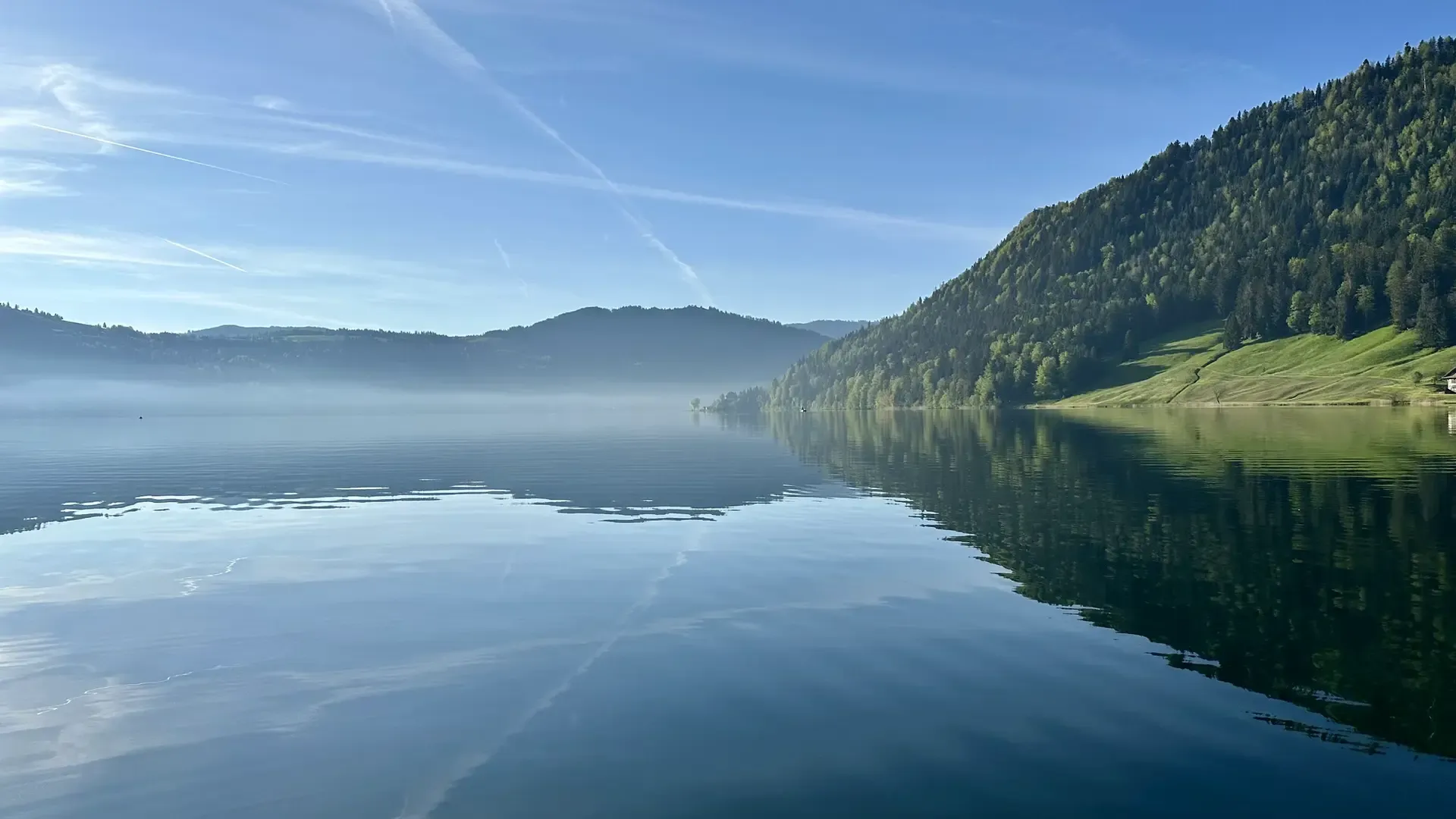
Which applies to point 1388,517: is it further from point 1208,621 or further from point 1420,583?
point 1208,621

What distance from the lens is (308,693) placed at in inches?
978

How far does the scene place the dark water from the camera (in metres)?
18.2

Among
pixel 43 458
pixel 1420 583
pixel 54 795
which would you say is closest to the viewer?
pixel 54 795

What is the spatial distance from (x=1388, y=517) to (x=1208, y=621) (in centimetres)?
2696

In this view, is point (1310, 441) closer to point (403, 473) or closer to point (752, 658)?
point (752, 658)

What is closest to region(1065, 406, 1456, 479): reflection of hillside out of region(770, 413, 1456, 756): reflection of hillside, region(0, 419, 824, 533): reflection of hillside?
region(770, 413, 1456, 756): reflection of hillside

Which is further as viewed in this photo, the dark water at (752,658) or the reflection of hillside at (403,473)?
the reflection of hillside at (403,473)

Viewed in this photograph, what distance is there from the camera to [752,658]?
27.3m

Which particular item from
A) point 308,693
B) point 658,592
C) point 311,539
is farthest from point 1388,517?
point 311,539

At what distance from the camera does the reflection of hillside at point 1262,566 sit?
917 inches

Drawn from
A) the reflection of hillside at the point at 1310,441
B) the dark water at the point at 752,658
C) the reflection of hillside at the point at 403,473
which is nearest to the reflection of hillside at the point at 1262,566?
the dark water at the point at 752,658

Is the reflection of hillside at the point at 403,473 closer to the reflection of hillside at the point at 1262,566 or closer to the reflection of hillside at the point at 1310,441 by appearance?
the reflection of hillside at the point at 1262,566

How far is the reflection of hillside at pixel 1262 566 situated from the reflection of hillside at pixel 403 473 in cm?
1842

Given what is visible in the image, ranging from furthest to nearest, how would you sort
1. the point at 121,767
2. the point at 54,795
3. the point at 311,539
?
the point at 311,539 → the point at 121,767 → the point at 54,795
